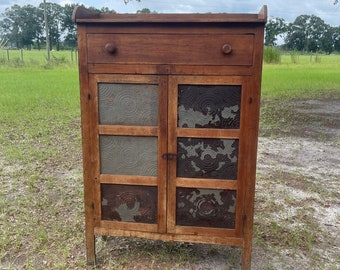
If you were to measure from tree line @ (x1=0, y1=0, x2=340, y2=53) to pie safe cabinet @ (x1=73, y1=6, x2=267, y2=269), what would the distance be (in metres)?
46.7

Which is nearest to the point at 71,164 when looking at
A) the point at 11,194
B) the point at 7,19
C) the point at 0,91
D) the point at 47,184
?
the point at 47,184

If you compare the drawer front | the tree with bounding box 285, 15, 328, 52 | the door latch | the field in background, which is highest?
the tree with bounding box 285, 15, 328, 52

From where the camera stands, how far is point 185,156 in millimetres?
2127

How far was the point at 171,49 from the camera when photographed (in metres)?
1.98

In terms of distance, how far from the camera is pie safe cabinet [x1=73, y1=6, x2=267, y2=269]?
196cm

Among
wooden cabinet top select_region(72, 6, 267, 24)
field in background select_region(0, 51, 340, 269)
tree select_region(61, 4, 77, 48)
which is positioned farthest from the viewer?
tree select_region(61, 4, 77, 48)

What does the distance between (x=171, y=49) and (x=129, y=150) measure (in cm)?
64

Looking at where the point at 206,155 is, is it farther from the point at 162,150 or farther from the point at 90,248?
the point at 90,248

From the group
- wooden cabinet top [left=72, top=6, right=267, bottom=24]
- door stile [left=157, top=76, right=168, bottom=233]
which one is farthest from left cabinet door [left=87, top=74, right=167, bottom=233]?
wooden cabinet top [left=72, top=6, right=267, bottom=24]

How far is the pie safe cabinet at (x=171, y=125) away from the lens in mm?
1963

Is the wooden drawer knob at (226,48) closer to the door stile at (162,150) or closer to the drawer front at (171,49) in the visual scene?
the drawer front at (171,49)

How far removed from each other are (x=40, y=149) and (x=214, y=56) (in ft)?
11.7

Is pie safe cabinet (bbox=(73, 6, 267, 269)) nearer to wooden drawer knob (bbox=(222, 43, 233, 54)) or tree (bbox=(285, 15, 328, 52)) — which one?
wooden drawer knob (bbox=(222, 43, 233, 54))

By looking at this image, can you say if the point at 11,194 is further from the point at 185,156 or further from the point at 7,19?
the point at 7,19
